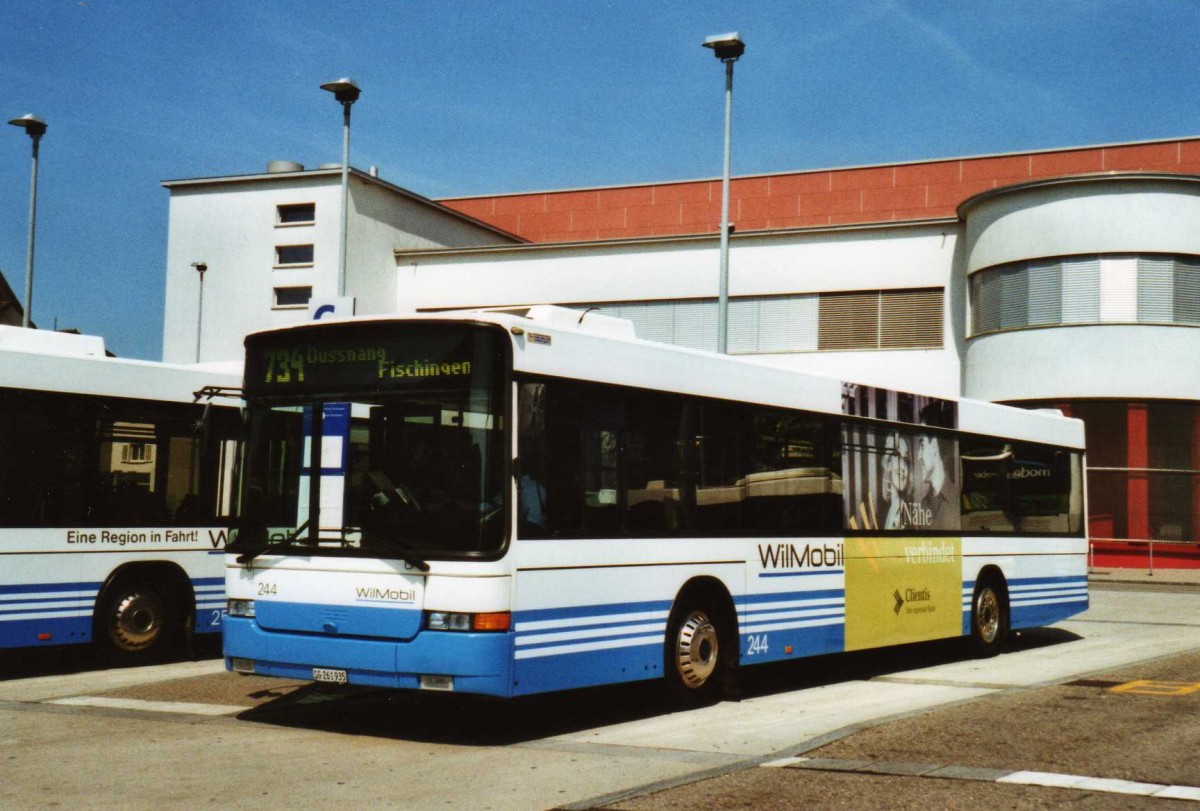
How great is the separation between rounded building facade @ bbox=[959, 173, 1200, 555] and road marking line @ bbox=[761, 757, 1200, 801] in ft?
88.5

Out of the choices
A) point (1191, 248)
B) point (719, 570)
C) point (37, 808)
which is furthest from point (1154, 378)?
point (37, 808)

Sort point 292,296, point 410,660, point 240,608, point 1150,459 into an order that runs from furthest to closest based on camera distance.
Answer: point 292,296
point 1150,459
point 240,608
point 410,660

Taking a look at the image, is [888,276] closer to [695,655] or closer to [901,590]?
[901,590]

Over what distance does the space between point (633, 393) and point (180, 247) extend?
37.7 meters

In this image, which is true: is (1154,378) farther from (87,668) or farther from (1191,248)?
(87,668)

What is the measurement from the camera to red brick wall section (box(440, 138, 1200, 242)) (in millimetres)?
45125

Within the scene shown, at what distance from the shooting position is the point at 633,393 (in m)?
10.6

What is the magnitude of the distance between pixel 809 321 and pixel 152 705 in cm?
2897

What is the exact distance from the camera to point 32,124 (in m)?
28.6

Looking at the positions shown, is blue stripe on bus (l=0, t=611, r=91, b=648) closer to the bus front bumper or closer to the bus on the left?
the bus on the left

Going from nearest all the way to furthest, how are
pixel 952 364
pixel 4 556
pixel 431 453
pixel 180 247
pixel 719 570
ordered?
pixel 431 453, pixel 719 570, pixel 4 556, pixel 952 364, pixel 180 247

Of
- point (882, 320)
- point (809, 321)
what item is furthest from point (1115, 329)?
point (809, 321)

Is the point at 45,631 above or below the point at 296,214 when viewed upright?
below

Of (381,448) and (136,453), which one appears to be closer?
(381,448)
